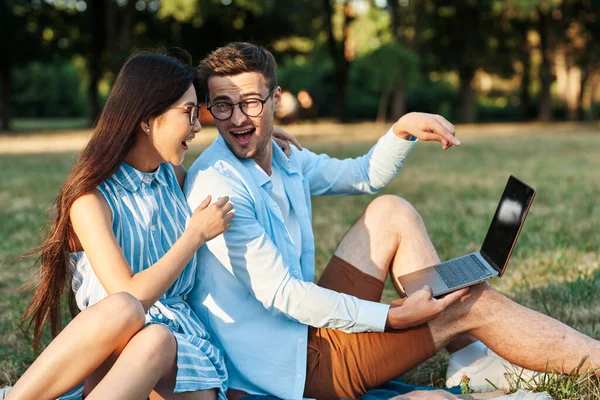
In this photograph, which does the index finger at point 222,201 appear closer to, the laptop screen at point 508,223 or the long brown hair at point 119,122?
the long brown hair at point 119,122

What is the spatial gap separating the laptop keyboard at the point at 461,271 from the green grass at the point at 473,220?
560mm

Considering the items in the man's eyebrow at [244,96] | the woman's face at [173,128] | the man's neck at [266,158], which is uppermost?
the man's eyebrow at [244,96]

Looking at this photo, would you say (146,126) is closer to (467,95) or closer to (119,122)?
(119,122)

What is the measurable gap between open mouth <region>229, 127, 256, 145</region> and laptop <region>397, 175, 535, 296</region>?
97 cm

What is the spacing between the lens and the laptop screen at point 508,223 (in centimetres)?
327

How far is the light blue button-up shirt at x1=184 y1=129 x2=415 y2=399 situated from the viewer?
9.73ft

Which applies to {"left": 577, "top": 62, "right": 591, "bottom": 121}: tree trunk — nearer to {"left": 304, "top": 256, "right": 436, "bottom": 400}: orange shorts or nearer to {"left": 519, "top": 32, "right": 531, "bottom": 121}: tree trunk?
{"left": 519, "top": 32, "right": 531, "bottom": 121}: tree trunk

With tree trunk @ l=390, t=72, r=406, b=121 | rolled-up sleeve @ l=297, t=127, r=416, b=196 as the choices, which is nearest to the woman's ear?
rolled-up sleeve @ l=297, t=127, r=416, b=196

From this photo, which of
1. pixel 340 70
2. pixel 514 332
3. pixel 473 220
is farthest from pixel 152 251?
pixel 340 70

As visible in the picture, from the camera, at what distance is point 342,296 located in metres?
3.01

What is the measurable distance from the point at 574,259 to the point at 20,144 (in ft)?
60.6

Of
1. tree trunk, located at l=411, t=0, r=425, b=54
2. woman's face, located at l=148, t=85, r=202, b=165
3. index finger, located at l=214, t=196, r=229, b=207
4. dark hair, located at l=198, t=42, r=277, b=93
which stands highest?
tree trunk, located at l=411, t=0, r=425, b=54

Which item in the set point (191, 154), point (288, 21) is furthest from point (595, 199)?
point (288, 21)

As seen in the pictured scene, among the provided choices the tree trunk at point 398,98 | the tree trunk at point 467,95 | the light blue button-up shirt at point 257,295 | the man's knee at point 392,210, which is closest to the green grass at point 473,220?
the man's knee at point 392,210
